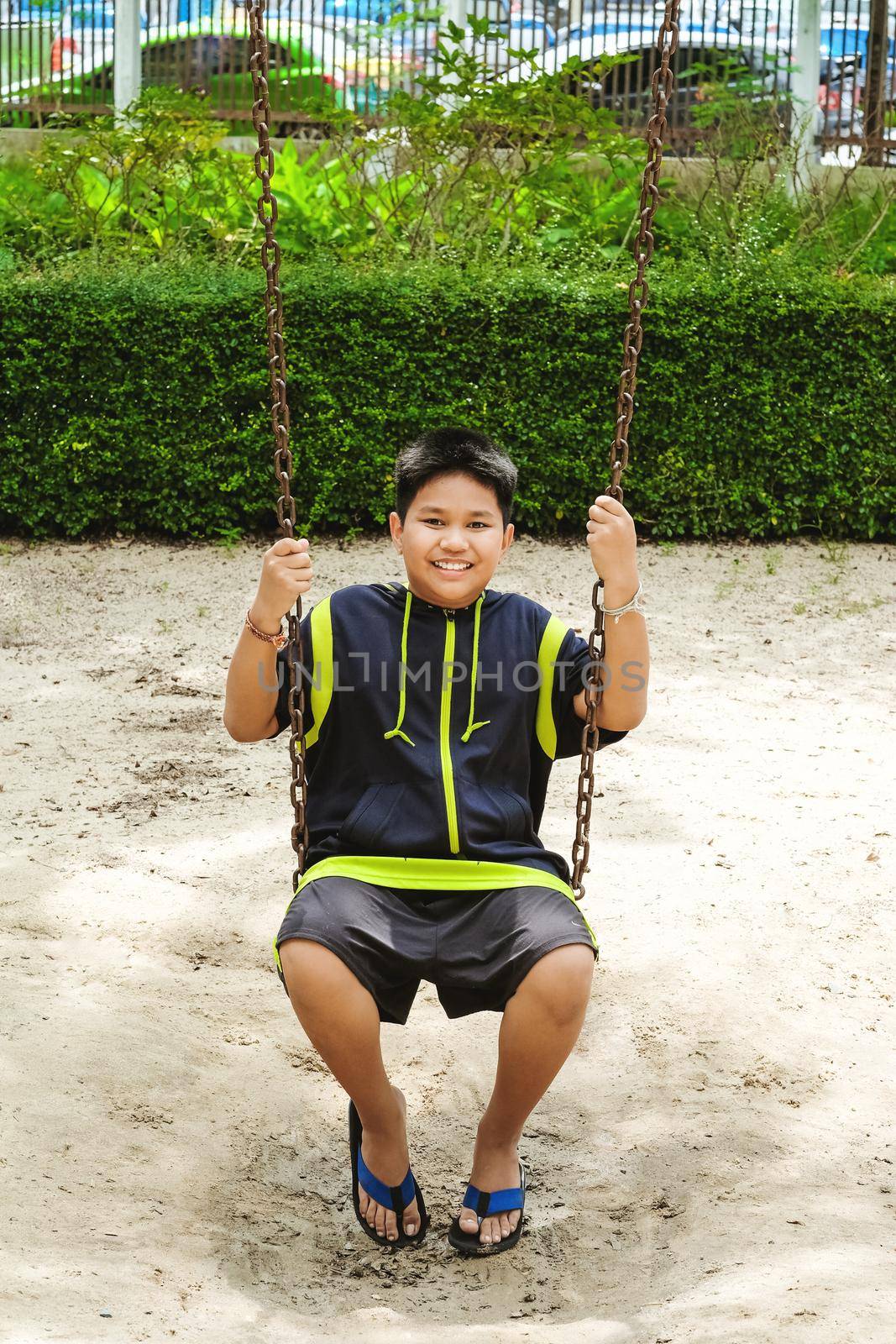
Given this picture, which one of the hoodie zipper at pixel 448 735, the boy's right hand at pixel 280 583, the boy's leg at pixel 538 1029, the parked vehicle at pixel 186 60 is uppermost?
the parked vehicle at pixel 186 60

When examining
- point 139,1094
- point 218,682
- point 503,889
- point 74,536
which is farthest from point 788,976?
point 74,536

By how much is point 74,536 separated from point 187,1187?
5834mm

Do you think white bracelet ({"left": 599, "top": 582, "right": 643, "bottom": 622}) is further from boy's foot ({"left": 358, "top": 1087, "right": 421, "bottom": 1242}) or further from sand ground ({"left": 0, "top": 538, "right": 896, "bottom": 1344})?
sand ground ({"left": 0, "top": 538, "right": 896, "bottom": 1344})

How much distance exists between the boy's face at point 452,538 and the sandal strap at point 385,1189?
1.04m

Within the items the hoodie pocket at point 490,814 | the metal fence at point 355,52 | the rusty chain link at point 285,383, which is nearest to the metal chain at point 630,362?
the rusty chain link at point 285,383

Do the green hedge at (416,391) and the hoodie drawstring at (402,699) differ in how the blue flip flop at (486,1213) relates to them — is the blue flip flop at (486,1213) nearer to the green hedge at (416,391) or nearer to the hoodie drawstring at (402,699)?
the hoodie drawstring at (402,699)

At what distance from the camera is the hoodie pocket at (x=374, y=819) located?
2475 millimetres

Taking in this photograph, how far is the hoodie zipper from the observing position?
2.47 m

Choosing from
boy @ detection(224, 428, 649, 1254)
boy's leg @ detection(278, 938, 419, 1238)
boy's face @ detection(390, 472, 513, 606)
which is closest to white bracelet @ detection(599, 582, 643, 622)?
boy @ detection(224, 428, 649, 1254)

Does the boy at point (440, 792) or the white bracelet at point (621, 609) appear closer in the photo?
the boy at point (440, 792)

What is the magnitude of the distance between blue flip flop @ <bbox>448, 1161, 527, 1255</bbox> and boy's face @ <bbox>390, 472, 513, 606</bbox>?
1.08 m

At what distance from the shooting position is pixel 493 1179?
2.52 metres

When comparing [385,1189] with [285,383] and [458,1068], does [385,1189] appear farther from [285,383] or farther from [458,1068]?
[285,383]

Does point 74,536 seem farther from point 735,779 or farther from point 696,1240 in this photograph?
point 696,1240
